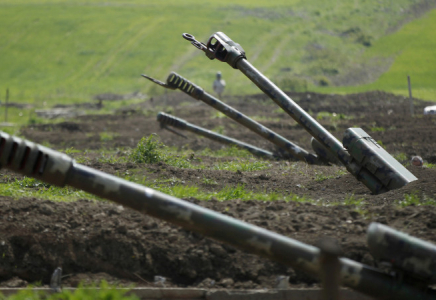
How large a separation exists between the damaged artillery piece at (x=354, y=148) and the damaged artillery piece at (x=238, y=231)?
11.8ft

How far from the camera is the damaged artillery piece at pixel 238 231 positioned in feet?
15.2

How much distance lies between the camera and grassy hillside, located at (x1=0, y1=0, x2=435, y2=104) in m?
43.5

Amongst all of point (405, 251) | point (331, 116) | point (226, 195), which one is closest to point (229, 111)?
point (226, 195)

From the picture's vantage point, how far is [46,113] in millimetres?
31766

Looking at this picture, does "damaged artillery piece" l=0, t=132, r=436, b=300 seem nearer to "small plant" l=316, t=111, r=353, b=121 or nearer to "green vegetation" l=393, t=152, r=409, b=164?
"green vegetation" l=393, t=152, r=409, b=164

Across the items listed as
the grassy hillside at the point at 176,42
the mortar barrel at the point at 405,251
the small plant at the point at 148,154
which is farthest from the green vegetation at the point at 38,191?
the grassy hillside at the point at 176,42

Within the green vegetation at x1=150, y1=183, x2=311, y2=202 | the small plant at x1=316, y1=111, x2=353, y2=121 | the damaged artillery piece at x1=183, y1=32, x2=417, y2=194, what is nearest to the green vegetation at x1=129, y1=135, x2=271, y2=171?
the damaged artillery piece at x1=183, y1=32, x2=417, y2=194

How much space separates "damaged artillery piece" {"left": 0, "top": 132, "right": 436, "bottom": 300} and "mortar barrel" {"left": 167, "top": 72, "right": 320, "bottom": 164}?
6.94m

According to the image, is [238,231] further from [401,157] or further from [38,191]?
[401,157]

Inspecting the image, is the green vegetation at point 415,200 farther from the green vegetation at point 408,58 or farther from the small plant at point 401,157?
the green vegetation at point 408,58

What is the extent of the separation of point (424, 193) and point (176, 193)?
10.2 feet

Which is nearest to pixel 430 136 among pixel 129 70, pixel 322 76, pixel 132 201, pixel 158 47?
pixel 132 201

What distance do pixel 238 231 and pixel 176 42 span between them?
48701 millimetres

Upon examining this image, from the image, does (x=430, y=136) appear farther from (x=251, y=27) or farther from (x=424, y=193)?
(x=251, y=27)
